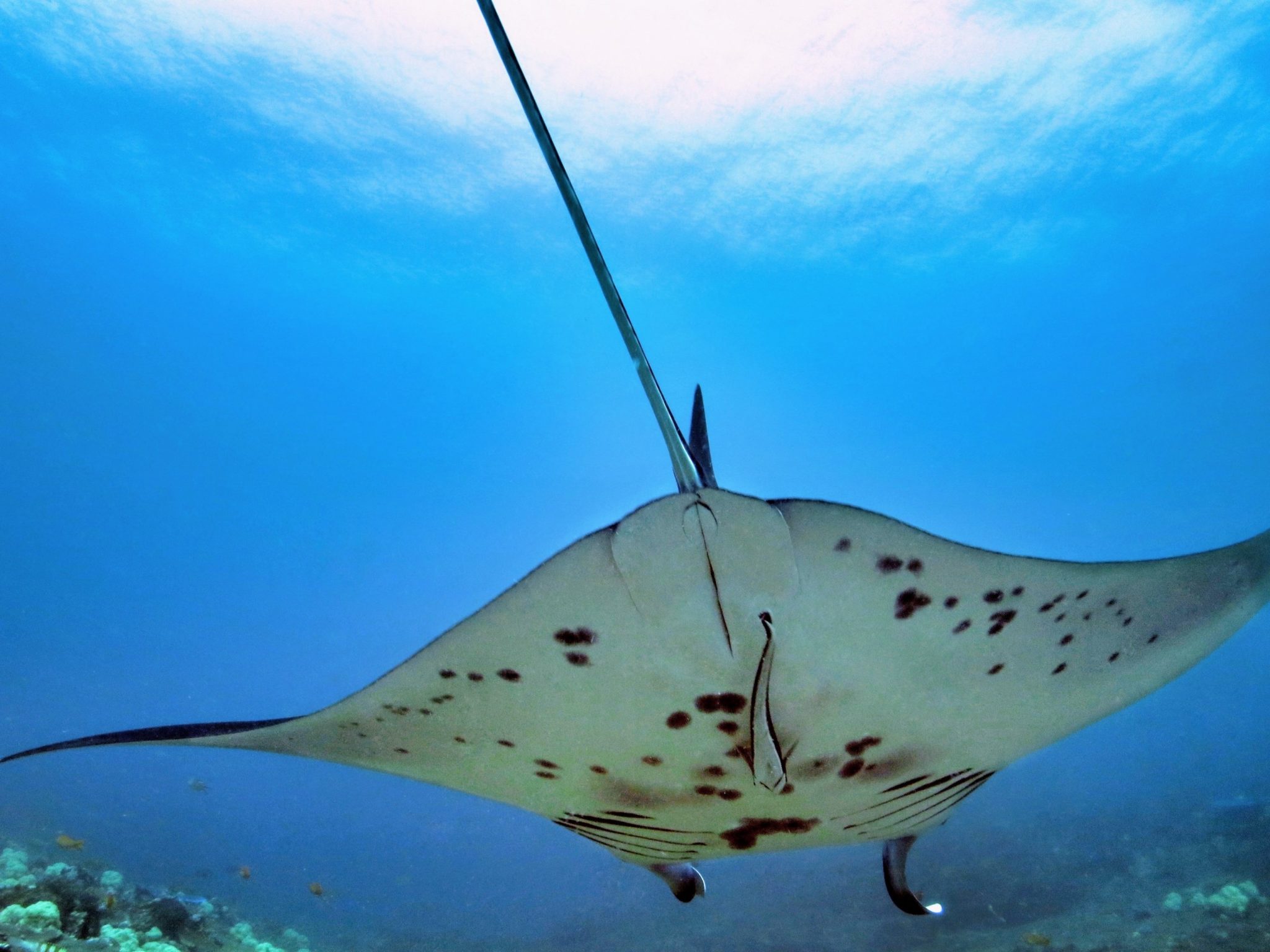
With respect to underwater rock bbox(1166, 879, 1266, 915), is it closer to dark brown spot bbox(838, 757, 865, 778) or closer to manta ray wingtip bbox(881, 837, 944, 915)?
manta ray wingtip bbox(881, 837, 944, 915)

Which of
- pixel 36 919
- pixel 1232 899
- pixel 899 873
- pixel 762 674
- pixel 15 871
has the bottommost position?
pixel 1232 899

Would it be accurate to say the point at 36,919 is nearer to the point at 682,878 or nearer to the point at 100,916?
the point at 100,916

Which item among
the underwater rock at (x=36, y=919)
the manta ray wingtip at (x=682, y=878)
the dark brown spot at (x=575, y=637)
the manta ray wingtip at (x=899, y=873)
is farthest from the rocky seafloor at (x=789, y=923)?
the manta ray wingtip at (x=899, y=873)

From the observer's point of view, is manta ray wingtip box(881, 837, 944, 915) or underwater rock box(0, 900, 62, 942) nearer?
manta ray wingtip box(881, 837, 944, 915)

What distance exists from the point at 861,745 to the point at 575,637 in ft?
2.65

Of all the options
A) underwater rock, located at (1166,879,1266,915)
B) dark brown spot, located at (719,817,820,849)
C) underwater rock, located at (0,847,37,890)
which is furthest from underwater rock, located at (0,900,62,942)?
underwater rock, located at (1166,879,1266,915)

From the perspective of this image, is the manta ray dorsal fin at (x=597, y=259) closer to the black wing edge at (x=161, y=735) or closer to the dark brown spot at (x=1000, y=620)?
the dark brown spot at (x=1000, y=620)

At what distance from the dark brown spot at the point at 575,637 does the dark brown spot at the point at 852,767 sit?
79cm

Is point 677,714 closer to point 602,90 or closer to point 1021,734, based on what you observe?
point 1021,734

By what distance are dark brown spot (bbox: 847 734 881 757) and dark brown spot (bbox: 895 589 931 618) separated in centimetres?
42

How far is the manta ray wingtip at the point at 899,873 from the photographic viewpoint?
2.26m

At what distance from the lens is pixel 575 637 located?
1.51 m

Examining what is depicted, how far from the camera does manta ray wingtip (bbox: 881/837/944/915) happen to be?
7.41 ft

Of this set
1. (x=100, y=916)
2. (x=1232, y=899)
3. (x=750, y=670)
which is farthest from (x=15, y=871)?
(x=1232, y=899)
